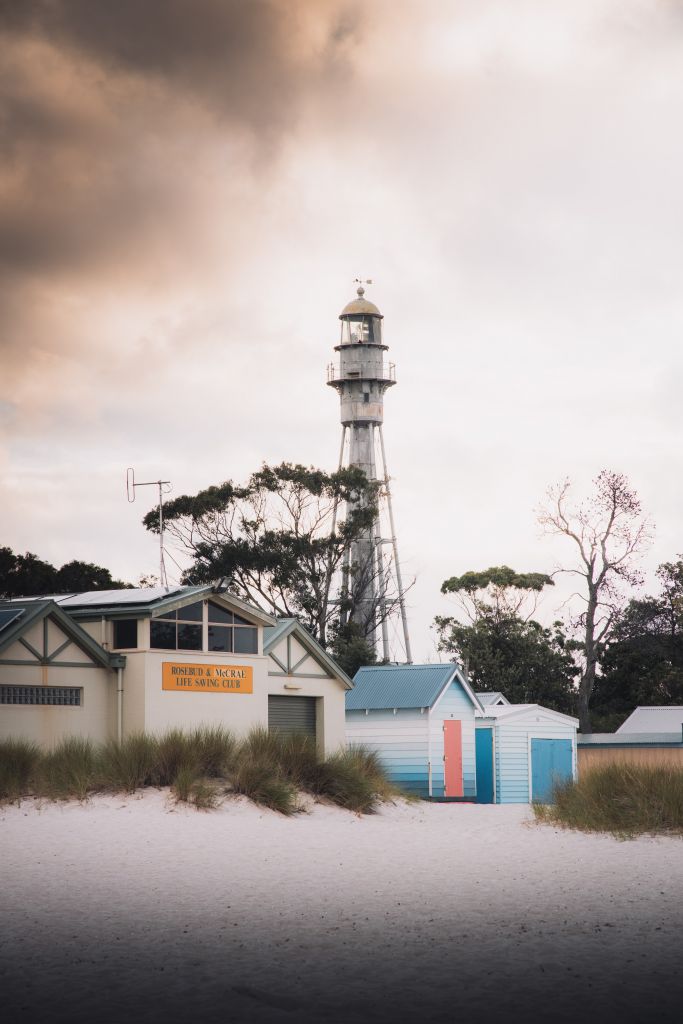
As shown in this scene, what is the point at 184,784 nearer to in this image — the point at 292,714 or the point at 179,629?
the point at 179,629

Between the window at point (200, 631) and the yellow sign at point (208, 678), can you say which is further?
the window at point (200, 631)

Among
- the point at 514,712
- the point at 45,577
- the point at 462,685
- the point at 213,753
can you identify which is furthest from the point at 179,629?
the point at 45,577

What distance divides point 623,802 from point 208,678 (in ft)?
44.5

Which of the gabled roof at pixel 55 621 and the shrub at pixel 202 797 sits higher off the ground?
the gabled roof at pixel 55 621

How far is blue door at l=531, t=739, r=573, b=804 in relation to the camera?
37.5m

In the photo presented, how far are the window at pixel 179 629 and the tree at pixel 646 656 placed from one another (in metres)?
26.3

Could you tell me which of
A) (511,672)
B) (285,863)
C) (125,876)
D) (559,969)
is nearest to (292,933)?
(559,969)

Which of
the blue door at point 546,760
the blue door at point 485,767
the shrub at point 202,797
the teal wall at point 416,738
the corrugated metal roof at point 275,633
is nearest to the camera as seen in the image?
the shrub at point 202,797

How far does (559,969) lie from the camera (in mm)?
9695

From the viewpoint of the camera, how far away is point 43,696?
1156 inches

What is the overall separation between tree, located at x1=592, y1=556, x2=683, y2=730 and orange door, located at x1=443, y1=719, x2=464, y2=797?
19914 millimetres

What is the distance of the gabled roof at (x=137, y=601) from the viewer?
102 feet

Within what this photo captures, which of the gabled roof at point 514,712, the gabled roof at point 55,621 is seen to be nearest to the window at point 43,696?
the gabled roof at point 55,621

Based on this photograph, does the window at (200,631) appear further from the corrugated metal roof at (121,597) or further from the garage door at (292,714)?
the garage door at (292,714)
